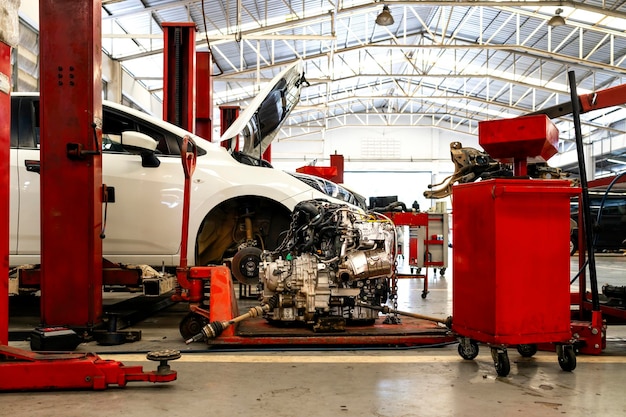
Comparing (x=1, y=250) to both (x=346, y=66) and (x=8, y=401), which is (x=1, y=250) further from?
(x=346, y=66)

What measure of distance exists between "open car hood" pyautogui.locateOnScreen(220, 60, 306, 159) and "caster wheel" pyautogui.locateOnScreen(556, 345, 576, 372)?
9.78 ft

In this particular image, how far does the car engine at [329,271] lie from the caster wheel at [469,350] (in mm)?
789

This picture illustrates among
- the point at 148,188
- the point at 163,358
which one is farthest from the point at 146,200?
the point at 163,358

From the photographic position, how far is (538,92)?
2078 cm

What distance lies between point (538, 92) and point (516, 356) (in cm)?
2000

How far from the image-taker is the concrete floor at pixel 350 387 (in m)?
2.21

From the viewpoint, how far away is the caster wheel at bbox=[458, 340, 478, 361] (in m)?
3.05

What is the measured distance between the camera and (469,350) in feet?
10.0

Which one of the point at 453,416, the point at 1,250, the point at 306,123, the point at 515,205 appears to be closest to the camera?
the point at 453,416

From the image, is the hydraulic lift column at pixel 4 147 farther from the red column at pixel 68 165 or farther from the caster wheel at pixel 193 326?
the caster wheel at pixel 193 326

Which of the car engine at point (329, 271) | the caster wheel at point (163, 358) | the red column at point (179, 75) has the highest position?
the red column at point (179, 75)

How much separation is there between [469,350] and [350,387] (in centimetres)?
90

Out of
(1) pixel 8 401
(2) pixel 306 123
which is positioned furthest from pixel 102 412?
(2) pixel 306 123

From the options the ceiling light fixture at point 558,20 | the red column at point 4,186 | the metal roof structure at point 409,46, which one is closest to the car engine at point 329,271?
the red column at point 4,186
